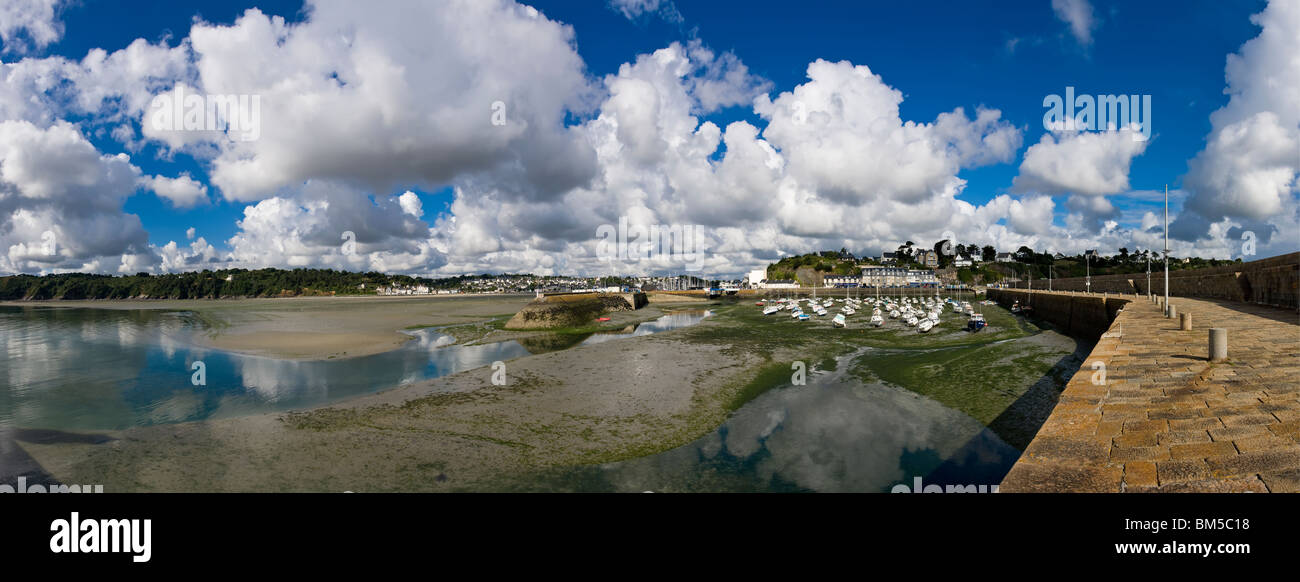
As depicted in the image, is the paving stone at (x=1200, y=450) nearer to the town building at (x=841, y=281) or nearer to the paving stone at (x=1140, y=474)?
the paving stone at (x=1140, y=474)

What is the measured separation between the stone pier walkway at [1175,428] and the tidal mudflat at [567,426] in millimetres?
3810

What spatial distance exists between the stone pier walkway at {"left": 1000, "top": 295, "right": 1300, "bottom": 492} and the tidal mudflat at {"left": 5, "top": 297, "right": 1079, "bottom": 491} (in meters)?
3.81

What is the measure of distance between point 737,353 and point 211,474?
77.2 ft

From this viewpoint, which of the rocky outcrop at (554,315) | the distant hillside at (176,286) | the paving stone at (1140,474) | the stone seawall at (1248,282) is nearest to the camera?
the paving stone at (1140,474)

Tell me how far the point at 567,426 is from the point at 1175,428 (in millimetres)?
13060

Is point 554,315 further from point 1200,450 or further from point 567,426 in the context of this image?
point 1200,450

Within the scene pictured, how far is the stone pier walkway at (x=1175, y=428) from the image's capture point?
4.80 metres

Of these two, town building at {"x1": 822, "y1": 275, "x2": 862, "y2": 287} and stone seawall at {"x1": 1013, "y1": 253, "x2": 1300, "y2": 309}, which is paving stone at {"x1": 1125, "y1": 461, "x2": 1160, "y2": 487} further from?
town building at {"x1": 822, "y1": 275, "x2": 862, "y2": 287}

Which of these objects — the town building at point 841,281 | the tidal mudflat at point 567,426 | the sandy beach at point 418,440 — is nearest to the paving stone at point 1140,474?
the tidal mudflat at point 567,426

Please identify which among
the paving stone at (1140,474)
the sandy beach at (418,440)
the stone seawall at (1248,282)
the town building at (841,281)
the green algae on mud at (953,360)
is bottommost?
the sandy beach at (418,440)

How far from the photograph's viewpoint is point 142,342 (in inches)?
1446

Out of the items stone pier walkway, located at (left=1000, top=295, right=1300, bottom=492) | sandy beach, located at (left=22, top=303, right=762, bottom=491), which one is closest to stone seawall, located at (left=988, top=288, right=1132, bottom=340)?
stone pier walkway, located at (left=1000, top=295, right=1300, bottom=492)
